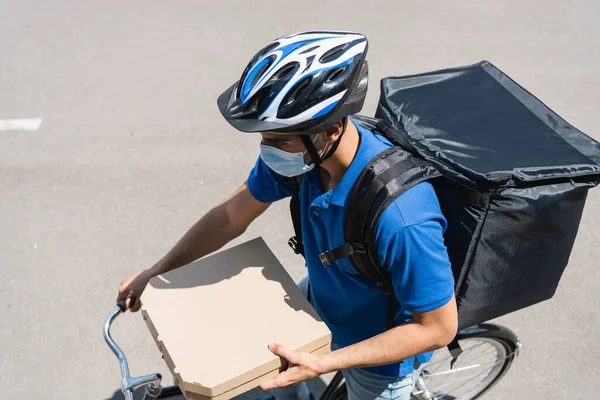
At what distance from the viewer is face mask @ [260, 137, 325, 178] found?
7.29 feet

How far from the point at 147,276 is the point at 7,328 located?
2.00 meters

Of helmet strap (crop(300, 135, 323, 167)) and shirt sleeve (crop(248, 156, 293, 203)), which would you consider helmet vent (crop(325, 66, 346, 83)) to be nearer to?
helmet strap (crop(300, 135, 323, 167))

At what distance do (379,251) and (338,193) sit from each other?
0.78 feet

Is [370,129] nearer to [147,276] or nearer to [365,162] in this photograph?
[365,162]

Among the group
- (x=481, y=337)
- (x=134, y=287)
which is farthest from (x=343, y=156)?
(x=481, y=337)

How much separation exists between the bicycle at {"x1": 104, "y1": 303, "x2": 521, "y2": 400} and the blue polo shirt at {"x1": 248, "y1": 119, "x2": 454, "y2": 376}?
64cm

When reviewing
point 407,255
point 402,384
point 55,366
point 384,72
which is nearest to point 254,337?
point 407,255

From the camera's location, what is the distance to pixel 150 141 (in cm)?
532

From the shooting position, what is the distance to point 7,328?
161 inches

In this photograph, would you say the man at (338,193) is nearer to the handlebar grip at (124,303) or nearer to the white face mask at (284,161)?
the white face mask at (284,161)

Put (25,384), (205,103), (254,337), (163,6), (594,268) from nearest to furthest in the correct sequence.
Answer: (254,337) → (25,384) → (594,268) → (205,103) → (163,6)

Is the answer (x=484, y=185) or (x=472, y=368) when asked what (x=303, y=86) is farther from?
(x=472, y=368)

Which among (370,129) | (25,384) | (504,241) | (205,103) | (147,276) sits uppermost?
(370,129)

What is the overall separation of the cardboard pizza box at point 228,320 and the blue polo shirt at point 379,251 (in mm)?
180
